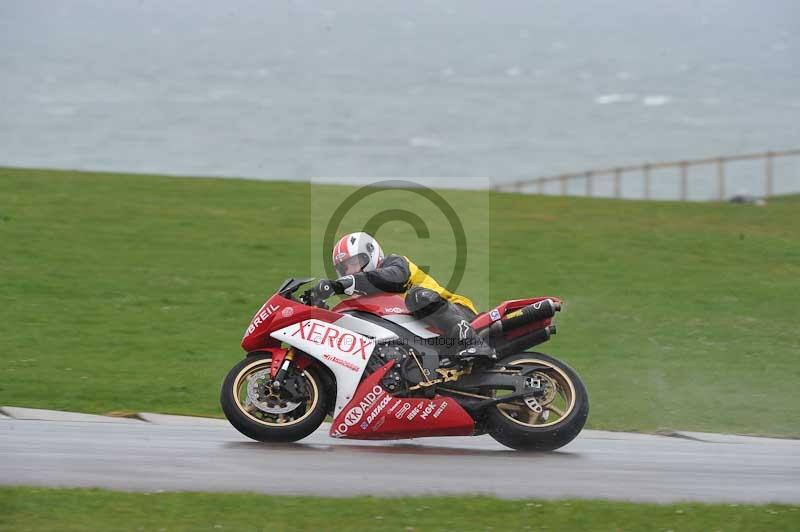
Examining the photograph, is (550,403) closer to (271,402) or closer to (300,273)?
(271,402)

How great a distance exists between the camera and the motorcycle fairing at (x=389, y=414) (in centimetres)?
991

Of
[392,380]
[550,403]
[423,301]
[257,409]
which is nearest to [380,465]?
[392,380]

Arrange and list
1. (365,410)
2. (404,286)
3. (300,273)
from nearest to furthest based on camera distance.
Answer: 1. (365,410)
2. (404,286)
3. (300,273)

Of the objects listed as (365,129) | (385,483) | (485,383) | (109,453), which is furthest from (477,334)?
(365,129)

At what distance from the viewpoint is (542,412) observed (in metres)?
10.1

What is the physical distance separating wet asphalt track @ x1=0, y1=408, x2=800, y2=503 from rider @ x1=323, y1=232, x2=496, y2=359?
0.98 metres

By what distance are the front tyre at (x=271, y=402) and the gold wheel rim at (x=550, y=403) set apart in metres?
1.51

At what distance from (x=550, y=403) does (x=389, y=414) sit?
1.33 meters

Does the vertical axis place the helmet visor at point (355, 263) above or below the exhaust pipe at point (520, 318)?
above

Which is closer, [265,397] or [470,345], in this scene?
[265,397]

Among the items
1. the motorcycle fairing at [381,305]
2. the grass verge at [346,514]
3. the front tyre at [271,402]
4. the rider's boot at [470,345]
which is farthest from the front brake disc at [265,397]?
the grass verge at [346,514]

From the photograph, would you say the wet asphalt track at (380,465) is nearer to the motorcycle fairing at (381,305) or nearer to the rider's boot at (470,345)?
the rider's boot at (470,345)

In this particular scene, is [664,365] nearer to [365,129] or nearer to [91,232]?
[91,232]

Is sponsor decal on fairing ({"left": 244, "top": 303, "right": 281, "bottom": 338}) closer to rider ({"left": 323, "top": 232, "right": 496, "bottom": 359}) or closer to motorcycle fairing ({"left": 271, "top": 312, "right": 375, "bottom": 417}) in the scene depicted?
motorcycle fairing ({"left": 271, "top": 312, "right": 375, "bottom": 417})
